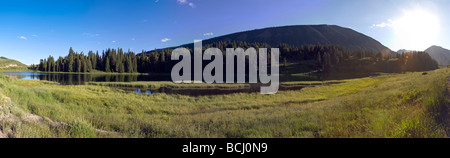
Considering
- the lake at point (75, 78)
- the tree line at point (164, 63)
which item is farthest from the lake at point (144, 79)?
the tree line at point (164, 63)

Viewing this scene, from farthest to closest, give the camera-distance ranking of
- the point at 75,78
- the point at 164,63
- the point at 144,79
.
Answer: the point at 164,63
the point at 144,79
the point at 75,78

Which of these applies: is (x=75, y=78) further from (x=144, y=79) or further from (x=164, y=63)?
(x=164, y=63)

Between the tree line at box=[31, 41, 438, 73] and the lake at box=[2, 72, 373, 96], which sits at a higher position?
the tree line at box=[31, 41, 438, 73]

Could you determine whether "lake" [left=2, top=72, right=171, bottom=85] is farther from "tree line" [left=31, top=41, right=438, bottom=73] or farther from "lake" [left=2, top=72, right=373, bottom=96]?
"tree line" [left=31, top=41, right=438, bottom=73]

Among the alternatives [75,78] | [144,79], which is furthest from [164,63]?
[75,78]

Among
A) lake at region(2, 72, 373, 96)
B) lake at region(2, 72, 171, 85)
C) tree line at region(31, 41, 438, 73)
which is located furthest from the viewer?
tree line at region(31, 41, 438, 73)

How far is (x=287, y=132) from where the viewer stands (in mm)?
6711

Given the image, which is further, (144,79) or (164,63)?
(164,63)

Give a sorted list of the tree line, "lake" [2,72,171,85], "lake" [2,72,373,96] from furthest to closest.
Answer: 1. the tree line
2. "lake" [2,72,171,85]
3. "lake" [2,72,373,96]

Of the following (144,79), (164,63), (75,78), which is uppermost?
(164,63)

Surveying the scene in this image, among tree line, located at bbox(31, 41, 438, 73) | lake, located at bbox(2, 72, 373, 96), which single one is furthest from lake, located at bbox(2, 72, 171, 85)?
tree line, located at bbox(31, 41, 438, 73)
